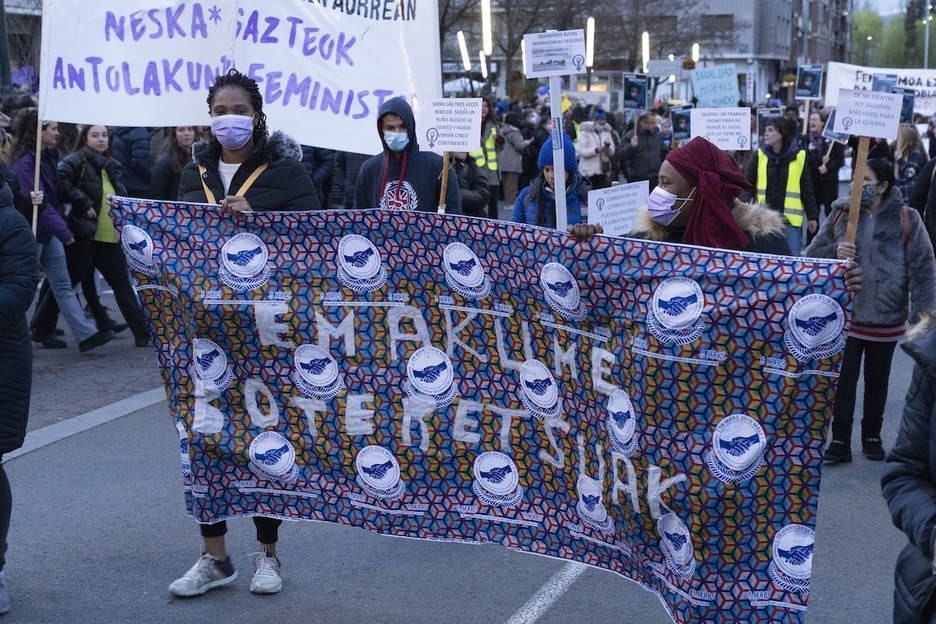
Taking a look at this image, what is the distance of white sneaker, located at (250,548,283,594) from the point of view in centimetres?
492

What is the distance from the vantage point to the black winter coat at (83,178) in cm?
979

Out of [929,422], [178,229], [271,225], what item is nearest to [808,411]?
[929,422]

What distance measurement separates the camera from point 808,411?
3.62m

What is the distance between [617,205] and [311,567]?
2080mm

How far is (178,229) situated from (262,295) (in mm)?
418

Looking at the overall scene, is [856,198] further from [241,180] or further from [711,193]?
[241,180]

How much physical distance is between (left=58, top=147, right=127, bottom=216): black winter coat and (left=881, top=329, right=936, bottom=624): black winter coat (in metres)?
8.17

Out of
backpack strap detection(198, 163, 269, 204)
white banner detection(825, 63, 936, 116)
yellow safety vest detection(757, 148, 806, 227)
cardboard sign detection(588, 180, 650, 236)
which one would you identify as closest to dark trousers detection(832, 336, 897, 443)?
cardboard sign detection(588, 180, 650, 236)

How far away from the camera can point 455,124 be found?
6.40 meters

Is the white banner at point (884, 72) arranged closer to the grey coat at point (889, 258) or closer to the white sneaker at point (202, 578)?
the grey coat at point (889, 258)

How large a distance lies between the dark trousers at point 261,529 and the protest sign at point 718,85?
33.1 feet

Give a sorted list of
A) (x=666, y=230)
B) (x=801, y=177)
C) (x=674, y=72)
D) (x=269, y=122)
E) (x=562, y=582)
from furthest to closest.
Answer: (x=674, y=72) → (x=801, y=177) → (x=269, y=122) → (x=562, y=582) → (x=666, y=230)

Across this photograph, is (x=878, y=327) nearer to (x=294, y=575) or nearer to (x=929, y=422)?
(x=294, y=575)

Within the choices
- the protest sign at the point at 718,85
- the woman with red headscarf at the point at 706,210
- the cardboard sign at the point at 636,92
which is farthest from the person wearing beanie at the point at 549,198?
the cardboard sign at the point at 636,92
